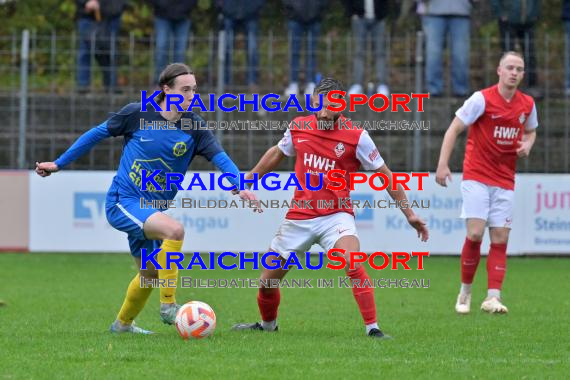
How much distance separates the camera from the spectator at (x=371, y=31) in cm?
1812

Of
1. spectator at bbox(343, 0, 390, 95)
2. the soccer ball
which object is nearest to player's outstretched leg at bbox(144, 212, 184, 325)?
the soccer ball

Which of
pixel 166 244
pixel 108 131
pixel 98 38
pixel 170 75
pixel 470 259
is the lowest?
pixel 470 259

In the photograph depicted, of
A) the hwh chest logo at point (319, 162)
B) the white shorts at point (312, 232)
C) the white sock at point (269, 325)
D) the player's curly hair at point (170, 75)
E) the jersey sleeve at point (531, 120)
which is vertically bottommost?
the white sock at point (269, 325)

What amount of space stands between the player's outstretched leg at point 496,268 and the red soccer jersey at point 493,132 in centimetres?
47

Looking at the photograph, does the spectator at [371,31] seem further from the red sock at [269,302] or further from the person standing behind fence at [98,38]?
the red sock at [269,302]

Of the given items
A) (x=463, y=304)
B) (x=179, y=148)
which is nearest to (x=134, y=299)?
(x=179, y=148)

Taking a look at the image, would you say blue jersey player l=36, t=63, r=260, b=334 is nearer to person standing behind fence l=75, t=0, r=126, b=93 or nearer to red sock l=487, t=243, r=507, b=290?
red sock l=487, t=243, r=507, b=290

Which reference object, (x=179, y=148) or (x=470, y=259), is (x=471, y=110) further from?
(x=179, y=148)

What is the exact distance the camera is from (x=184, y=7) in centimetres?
1781

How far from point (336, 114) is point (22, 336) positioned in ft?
9.61

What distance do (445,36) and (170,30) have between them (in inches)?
173

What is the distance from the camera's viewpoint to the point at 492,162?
10805 millimetres

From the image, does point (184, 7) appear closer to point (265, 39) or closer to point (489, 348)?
point (265, 39)

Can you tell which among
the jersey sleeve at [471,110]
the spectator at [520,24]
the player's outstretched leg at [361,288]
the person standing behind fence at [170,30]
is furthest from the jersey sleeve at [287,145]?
the spectator at [520,24]
